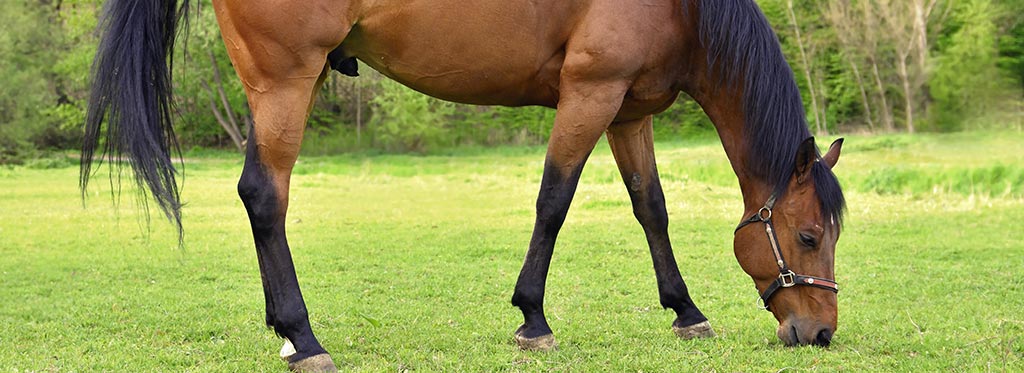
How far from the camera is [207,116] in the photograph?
3102 cm

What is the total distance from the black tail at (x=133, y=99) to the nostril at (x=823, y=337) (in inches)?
122

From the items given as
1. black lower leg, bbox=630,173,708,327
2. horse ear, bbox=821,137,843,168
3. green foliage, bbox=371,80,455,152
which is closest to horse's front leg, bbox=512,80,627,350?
black lower leg, bbox=630,173,708,327

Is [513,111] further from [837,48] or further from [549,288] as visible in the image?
[549,288]

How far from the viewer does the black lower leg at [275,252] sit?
379cm

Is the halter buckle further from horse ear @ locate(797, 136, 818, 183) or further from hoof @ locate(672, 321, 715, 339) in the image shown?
hoof @ locate(672, 321, 715, 339)

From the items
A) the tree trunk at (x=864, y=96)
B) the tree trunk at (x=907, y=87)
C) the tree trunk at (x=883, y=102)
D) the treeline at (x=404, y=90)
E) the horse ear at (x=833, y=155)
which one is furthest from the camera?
the tree trunk at (x=864, y=96)

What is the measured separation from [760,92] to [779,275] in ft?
2.96

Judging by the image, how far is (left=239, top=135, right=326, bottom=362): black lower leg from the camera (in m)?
3.79

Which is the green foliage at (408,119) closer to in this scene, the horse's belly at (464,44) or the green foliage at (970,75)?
the green foliage at (970,75)

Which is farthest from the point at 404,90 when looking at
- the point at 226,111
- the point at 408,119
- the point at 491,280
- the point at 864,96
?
the point at 491,280

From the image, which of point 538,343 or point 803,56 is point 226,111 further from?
point 538,343

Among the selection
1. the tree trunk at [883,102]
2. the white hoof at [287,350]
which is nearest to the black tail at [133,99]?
the white hoof at [287,350]

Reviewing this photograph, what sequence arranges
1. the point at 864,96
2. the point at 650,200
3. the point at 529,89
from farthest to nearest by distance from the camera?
1. the point at 864,96
2. the point at 650,200
3. the point at 529,89

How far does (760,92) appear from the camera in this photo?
4211 mm
